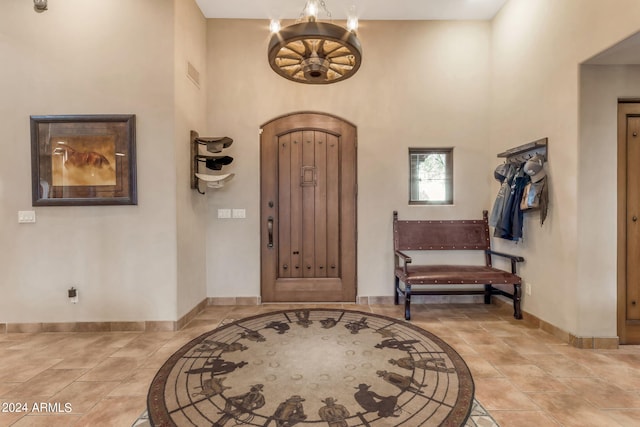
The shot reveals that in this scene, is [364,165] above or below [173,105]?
below

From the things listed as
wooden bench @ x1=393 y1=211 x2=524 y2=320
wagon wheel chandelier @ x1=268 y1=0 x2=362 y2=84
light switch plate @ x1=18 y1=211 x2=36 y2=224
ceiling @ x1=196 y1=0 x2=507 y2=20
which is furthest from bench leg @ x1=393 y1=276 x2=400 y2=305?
light switch plate @ x1=18 y1=211 x2=36 y2=224

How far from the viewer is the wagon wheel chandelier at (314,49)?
1797 mm

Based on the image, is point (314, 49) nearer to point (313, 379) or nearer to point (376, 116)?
point (376, 116)

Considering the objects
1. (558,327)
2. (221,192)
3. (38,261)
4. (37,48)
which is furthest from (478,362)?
(37,48)

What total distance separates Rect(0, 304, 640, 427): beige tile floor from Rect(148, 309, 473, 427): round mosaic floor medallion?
17 centimetres

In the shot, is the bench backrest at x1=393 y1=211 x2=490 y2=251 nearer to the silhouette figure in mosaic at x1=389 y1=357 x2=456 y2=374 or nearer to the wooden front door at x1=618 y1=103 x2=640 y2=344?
the wooden front door at x1=618 y1=103 x2=640 y2=344

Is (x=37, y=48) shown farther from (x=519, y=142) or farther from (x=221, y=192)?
(x=519, y=142)

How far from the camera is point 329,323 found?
3262 millimetres

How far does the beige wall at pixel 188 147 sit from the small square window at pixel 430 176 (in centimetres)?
281

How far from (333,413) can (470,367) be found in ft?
4.06

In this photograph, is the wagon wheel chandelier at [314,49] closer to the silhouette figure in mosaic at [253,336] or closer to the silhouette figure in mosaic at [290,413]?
the silhouette figure in mosaic at [290,413]

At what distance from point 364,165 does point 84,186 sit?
319cm

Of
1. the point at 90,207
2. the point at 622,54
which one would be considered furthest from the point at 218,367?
the point at 622,54

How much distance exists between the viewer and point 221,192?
3934 millimetres
